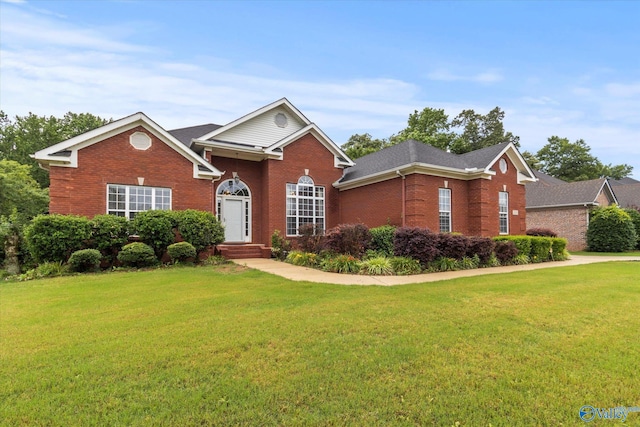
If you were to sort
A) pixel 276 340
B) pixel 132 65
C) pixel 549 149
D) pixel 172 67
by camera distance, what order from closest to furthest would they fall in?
pixel 276 340
pixel 132 65
pixel 172 67
pixel 549 149

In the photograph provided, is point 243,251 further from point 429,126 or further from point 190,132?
point 429,126

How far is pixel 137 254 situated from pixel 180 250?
1316 millimetres

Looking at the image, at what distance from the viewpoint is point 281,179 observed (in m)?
15.9

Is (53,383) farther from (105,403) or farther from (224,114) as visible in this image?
(224,114)

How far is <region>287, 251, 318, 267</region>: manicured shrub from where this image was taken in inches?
463

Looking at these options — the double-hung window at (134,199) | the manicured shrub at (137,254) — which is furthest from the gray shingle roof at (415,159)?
the manicured shrub at (137,254)

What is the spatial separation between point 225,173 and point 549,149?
47.3 meters

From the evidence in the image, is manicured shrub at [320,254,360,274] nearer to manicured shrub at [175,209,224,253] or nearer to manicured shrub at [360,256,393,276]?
manicured shrub at [360,256,393,276]

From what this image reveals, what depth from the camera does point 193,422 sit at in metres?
2.43

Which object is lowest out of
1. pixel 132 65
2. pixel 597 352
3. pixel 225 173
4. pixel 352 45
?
pixel 597 352

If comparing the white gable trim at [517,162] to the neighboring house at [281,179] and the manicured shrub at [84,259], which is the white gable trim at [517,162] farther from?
the manicured shrub at [84,259]

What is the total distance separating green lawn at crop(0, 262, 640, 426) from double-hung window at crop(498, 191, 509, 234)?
1146 centimetres

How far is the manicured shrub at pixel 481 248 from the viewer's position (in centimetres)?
1196

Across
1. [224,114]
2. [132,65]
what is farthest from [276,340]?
[224,114]
